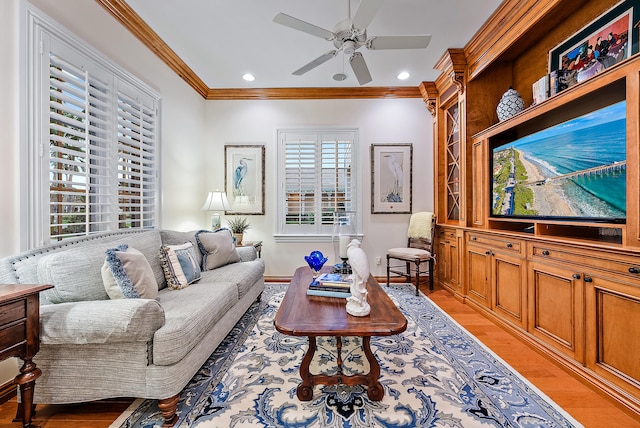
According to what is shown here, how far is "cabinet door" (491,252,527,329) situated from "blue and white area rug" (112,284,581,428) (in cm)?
47

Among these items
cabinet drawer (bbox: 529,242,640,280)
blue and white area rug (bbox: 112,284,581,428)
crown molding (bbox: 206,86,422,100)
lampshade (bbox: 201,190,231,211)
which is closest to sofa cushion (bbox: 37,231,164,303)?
blue and white area rug (bbox: 112,284,581,428)

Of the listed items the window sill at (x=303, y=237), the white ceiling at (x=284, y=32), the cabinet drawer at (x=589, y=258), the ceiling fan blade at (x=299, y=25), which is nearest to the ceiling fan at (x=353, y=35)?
the ceiling fan blade at (x=299, y=25)

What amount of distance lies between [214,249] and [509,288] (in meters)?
2.93

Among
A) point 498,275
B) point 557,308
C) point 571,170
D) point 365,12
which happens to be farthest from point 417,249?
point 365,12

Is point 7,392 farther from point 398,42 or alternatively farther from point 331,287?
point 398,42

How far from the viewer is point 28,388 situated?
4.63 feet

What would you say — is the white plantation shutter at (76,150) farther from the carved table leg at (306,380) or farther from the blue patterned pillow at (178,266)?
the carved table leg at (306,380)

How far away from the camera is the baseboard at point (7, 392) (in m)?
1.71

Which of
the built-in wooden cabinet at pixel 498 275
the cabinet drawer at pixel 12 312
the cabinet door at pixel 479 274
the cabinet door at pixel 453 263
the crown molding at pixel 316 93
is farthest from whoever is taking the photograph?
the crown molding at pixel 316 93

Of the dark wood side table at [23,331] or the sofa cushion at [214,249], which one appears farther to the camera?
the sofa cushion at [214,249]

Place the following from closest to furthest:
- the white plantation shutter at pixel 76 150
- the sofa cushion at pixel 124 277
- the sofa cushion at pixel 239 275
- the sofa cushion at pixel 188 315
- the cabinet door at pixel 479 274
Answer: the sofa cushion at pixel 188 315
the sofa cushion at pixel 124 277
the white plantation shutter at pixel 76 150
the sofa cushion at pixel 239 275
the cabinet door at pixel 479 274

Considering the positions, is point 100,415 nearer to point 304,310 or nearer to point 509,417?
point 304,310

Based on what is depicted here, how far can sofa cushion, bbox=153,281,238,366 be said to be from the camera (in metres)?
1.53

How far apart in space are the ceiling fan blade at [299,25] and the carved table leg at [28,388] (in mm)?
2516
